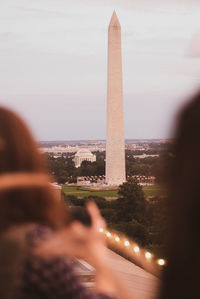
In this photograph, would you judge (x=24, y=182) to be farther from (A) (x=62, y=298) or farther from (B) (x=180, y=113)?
(B) (x=180, y=113)

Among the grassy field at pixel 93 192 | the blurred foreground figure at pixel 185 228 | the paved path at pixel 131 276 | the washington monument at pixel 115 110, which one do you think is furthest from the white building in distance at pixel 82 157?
the blurred foreground figure at pixel 185 228

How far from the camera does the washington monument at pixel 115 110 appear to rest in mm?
42625

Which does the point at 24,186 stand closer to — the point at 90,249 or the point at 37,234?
the point at 37,234

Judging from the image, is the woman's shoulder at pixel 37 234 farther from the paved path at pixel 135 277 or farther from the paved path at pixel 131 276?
the paved path at pixel 135 277

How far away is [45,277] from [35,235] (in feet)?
0.38

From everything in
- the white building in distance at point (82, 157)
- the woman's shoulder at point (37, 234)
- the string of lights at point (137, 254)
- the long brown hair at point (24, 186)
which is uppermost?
the white building in distance at point (82, 157)

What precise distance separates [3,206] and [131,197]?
25.4 metres

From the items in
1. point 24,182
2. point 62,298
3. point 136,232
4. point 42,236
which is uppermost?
point 24,182

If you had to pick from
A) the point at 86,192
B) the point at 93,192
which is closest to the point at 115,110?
the point at 93,192

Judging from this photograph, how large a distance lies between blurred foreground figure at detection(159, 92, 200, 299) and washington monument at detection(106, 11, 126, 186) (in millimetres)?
41648

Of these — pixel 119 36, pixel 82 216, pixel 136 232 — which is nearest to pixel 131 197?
pixel 136 232

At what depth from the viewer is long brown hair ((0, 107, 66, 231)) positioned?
1648 mm

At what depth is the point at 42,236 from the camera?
1611mm

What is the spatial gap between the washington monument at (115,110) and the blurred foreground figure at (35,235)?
41222 mm
